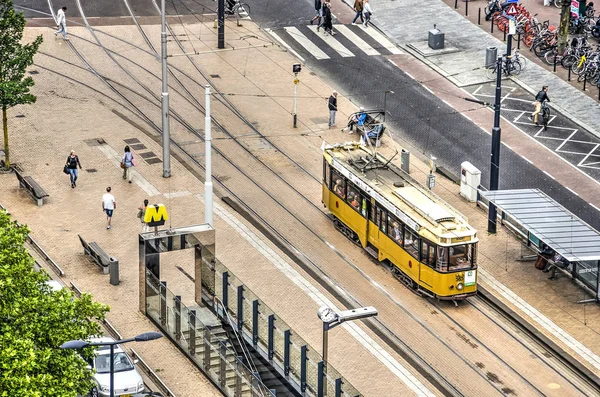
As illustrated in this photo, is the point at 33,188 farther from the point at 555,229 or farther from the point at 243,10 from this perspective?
the point at 243,10

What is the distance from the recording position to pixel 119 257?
56.6 metres

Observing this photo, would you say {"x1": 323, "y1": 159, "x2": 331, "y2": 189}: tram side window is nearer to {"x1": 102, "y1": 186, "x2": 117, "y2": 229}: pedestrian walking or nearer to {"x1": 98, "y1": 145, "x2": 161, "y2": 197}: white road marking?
{"x1": 98, "y1": 145, "x2": 161, "y2": 197}: white road marking

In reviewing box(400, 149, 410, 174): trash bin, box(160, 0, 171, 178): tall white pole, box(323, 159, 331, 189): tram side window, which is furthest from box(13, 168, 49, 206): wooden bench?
box(400, 149, 410, 174): trash bin

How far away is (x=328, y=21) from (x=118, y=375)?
1368 inches

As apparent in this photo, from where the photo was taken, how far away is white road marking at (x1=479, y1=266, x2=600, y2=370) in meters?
51.8

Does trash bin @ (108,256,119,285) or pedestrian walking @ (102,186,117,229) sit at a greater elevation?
pedestrian walking @ (102,186,117,229)

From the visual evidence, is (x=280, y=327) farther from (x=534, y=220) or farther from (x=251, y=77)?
(x=251, y=77)

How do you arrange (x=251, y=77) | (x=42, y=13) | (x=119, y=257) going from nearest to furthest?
(x=119, y=257) → (x=251, y=77) → (x=42, y=13)

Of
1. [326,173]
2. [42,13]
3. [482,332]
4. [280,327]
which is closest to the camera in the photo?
[280,327]

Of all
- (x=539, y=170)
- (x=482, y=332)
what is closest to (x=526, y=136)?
(x=539, y=170)

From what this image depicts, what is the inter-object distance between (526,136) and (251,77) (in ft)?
44.4

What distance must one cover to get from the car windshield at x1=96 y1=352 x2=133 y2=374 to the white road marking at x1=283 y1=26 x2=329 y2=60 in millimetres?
31016

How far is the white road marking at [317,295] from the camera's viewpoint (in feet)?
164

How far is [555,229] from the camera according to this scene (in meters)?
55.2
